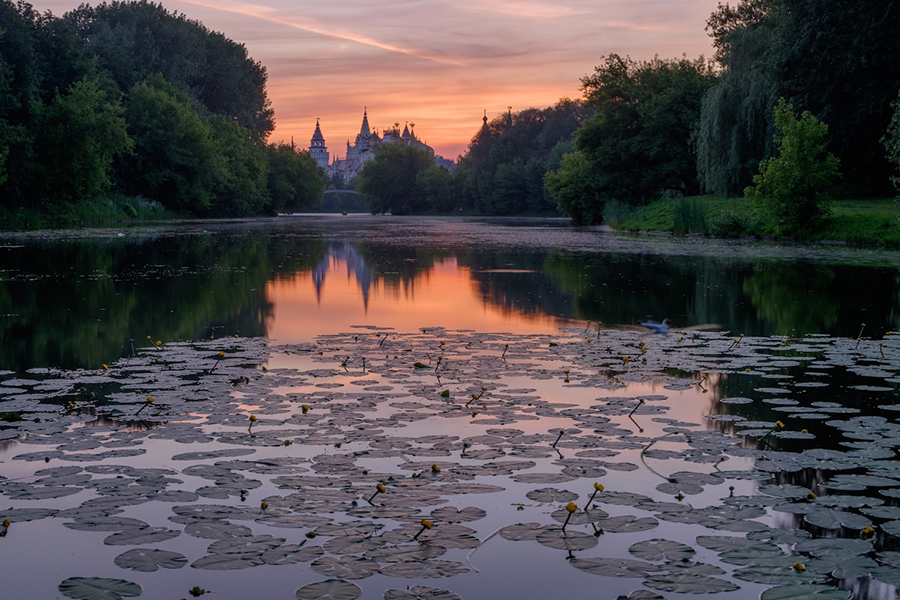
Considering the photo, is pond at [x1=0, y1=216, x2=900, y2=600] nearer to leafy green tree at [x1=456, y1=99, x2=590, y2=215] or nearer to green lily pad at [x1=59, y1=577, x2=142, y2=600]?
green lily pad at [x1=59, y1=577, x2=142, y2=600]

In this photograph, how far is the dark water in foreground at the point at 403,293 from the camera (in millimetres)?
13086

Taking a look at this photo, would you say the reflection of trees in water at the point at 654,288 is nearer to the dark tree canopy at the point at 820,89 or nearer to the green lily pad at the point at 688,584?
the green lily pad at the point at 688,584

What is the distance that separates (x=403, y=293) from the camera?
60.7 ft

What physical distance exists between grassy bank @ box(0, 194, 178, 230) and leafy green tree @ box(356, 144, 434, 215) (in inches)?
2931

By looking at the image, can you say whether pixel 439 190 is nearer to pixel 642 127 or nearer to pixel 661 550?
pixel 642 127

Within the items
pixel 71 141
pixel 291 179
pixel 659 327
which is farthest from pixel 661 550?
pixel 291 179

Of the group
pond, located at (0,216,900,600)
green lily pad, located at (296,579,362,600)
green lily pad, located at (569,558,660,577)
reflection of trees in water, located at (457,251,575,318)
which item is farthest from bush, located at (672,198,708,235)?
green lily pad, located at (296,579,362,600)

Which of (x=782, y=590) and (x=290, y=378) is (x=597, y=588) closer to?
(x=782, y=590)

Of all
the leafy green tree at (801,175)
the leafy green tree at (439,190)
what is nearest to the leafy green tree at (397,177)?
the leafy green tree at (439,190)

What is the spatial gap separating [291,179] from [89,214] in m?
57.7

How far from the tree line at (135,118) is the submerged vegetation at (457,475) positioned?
140 ft

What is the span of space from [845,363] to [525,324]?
4.95 metres

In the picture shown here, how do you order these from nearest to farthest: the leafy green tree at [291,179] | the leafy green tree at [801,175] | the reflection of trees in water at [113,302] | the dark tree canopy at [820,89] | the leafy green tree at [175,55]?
the reflection of trees in water at [113,302] → the leafy green tree at [801,175] → the dark tree canopy at [820,89] → the leafy green tree at [175,55] → the leafy green tree at [291,179]

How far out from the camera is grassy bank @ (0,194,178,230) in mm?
52156
